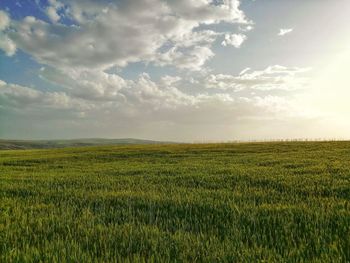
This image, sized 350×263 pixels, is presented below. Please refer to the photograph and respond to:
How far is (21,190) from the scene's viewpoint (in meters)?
11.7

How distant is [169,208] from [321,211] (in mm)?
3548

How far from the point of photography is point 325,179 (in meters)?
11.5

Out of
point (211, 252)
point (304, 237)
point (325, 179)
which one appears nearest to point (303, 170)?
point (325, 179)

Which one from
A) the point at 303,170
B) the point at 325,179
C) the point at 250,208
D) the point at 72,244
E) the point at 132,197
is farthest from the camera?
the point at 303,170

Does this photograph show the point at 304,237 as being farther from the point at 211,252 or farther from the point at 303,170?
the point at 303,170

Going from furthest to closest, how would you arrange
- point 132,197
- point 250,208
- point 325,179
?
point 325,179 → point 132,197 → point 250,208

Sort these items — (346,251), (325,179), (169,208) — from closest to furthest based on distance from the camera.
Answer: (346,251)
(169,208)
(325,179)

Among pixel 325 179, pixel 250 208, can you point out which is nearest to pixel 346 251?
pixel 250 208

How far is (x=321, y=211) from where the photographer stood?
6520 mm

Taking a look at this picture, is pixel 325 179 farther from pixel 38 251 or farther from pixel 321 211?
pixel 38 251

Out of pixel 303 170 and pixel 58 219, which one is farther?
pixel 303 170

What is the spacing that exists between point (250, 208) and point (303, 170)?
9.14 m

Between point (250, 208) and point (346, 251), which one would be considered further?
point (250, 208)

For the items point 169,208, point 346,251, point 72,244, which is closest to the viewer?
point 346,251
